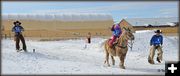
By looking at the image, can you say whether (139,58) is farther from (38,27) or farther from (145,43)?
(38,27)

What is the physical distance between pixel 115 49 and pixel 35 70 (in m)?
3.38

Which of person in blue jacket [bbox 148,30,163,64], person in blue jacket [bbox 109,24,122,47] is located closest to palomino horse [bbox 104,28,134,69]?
person in blue jacket [bbox 109,24,122,47]

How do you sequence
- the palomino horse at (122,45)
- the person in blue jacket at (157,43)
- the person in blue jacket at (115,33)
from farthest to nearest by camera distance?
the person in blue jacket at (157,43) < the person in blue jacket at (115,33) < the palomino horse at (122,45)

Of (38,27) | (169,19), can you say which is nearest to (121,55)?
(38,27)

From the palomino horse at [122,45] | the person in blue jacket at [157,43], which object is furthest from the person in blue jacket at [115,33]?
the person in blue jacket at [157,43]

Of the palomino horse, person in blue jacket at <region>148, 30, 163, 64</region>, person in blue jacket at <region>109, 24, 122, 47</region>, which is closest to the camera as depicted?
the palomino horse

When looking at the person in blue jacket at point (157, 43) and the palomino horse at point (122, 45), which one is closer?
the palomino horse at point (122, 45)

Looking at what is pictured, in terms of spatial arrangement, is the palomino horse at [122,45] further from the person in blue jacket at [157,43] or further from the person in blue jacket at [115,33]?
the person in blue jacket at [157,43]

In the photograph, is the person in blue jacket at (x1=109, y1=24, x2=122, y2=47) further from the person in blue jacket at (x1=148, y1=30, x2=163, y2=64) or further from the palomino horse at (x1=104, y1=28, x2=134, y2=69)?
the person in blue jacket at (x1=148, y1=30, x2=163, y2=64)

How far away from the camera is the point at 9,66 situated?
574 inches

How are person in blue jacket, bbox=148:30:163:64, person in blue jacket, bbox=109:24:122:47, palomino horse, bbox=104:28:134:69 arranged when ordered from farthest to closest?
person in blue jacket, bbox=148:30:163:64
person in blue jacket, bbox=109:24:122:47
palomino horse, bbox=104:28:134:69

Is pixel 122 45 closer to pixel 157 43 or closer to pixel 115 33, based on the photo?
pixel 115 33

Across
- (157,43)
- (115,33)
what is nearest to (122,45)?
(115,33)

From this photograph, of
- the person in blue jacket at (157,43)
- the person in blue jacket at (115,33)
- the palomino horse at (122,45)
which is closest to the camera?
the palomino horse at (122,45)
